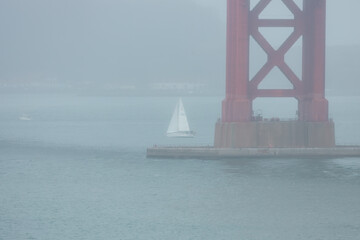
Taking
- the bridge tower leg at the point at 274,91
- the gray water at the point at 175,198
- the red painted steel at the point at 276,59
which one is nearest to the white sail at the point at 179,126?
the gray water at the point at 175,198

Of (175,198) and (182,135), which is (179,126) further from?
(175,198)

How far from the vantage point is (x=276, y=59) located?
1866 inches

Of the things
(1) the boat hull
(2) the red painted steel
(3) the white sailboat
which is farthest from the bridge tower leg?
(3) the white sailboat

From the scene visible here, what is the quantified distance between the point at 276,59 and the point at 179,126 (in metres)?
25.4

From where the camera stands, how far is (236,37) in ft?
149

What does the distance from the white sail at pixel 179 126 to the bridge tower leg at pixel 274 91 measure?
78.4 feet

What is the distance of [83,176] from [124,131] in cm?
4160

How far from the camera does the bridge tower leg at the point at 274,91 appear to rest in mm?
45375

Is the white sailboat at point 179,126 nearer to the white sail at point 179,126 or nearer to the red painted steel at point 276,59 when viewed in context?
the white sail at point 179,126

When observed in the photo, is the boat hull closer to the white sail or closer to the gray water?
the white sail

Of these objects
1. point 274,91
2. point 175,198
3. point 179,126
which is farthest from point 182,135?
point 175,198

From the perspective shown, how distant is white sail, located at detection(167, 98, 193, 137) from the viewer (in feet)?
233

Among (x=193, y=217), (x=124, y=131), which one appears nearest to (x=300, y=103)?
(x=193, y=217)

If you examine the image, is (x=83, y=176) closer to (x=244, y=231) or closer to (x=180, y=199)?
(x=180, y=199)
